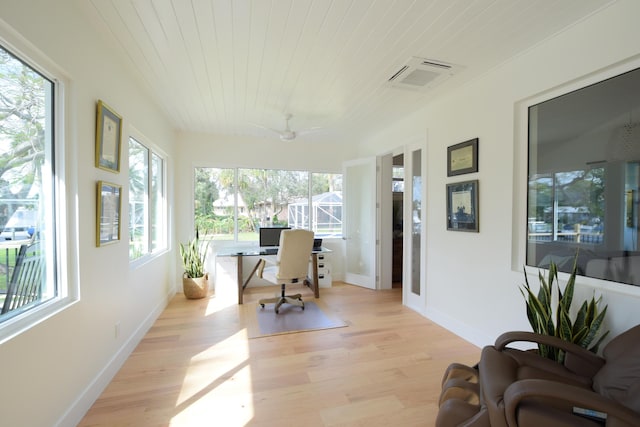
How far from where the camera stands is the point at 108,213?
2156 millimetres

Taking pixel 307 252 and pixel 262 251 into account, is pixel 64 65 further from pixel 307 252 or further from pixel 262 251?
pixel 262 251

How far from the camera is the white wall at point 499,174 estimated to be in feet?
5.71

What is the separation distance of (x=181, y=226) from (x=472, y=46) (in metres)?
4.44

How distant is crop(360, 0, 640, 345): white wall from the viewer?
5.71ft

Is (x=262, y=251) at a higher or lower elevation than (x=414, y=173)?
lower

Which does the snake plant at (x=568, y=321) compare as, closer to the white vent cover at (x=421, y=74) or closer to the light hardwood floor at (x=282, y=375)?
the light hardwood floor at (x=282, y=375)

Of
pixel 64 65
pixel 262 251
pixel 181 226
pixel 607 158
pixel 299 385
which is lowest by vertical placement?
pixel 299 385

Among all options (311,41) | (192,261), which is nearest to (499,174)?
(311,41)

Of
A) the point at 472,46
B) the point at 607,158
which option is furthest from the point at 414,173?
the point at 607,158

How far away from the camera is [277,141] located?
4.95 m

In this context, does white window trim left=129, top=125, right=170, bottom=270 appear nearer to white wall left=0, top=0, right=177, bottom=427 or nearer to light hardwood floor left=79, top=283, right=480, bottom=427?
white wall left=0, top=0, right=177, bottom=427

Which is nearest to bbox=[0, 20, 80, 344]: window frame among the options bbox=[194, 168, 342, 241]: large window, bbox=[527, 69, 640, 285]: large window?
bbox=[194, 168, 342, 241]: large window

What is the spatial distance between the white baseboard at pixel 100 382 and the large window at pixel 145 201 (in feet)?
2.50

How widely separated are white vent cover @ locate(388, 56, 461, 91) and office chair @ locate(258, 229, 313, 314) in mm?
2043
